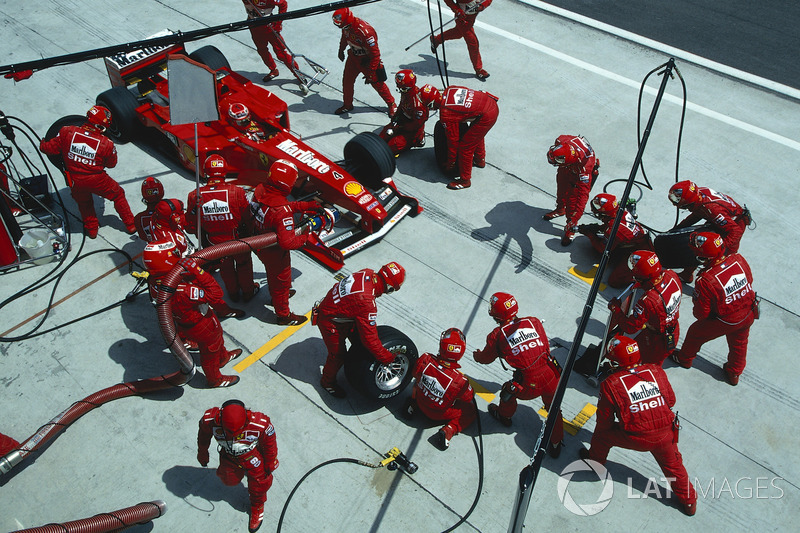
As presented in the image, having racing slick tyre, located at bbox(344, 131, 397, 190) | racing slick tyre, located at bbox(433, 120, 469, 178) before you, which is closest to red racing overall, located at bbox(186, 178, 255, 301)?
racing slick tyre, located at bbox(344, 131, 397, 190)

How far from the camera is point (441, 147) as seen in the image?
941 cm

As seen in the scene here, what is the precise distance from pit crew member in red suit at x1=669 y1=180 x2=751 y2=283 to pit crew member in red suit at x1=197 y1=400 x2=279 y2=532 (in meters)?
5.27

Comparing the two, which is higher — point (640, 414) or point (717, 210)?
point (717, 210)

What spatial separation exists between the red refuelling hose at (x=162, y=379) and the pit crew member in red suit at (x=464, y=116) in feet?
10.2

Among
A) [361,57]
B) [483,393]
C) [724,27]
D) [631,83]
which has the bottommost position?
[483,393]

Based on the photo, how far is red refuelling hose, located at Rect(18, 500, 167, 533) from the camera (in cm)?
487

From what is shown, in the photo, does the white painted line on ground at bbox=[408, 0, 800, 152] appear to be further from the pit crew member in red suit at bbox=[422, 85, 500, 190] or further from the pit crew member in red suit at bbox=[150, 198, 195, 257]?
the pit crew member in red suit at bbox=[150, 198, 195, 257]

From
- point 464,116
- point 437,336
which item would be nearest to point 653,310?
point 437,336

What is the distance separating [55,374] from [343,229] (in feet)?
11.9

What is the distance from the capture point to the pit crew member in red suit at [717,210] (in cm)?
727

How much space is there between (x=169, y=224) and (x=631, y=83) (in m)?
8.53

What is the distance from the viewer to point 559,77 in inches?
458

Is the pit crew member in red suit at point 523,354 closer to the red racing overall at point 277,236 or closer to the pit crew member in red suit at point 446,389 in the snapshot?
the pit crew member in red suit at point 446,389

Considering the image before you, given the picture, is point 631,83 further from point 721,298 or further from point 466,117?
point 721,298
